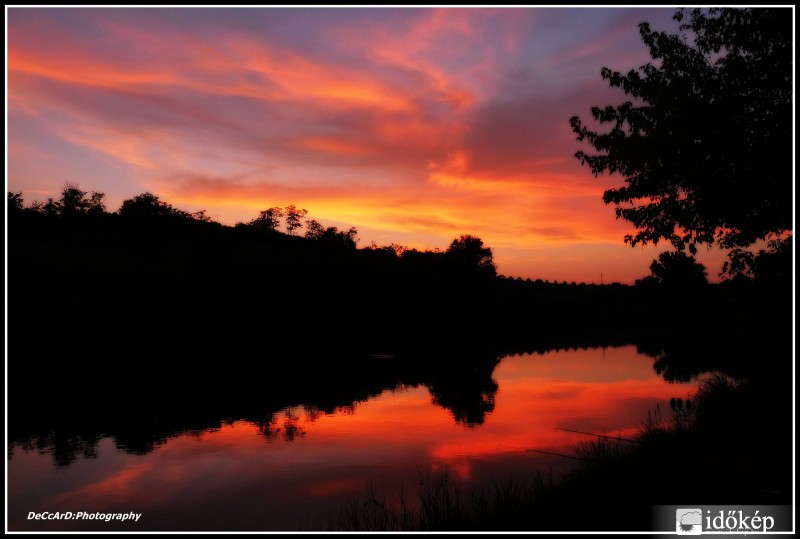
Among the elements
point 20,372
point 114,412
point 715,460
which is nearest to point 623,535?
point 715,460

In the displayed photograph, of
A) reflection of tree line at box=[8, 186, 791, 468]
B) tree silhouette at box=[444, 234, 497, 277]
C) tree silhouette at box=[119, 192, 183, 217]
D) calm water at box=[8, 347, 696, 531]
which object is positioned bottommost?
calm water at box=[8, 347, 696, 531]

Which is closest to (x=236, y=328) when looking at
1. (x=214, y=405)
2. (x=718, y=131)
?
(x=214, y=405)

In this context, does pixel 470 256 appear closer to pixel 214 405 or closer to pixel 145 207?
pixel 145 207

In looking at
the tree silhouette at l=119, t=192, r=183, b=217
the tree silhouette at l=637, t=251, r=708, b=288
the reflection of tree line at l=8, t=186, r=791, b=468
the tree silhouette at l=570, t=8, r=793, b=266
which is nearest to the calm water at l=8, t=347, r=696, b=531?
the reflection of tree line at l=8, t=186, r=791, b=468

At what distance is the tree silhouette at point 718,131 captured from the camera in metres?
13.8

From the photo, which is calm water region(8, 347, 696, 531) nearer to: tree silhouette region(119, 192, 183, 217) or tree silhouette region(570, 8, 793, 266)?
tree silhouette region(570, 8, 793, 266)

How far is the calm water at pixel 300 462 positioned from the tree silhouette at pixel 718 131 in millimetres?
8265

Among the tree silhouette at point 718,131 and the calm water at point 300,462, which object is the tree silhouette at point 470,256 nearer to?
the calm water at point 300,462

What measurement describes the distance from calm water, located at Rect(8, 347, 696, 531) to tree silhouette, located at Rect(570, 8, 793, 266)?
27.1ft

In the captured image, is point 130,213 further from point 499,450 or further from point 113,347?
point 499,450

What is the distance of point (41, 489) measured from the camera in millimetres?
16484

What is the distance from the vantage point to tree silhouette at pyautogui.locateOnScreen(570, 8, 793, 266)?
45.2 feet

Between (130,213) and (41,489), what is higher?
(130,213)

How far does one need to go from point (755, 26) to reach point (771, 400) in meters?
9.02
